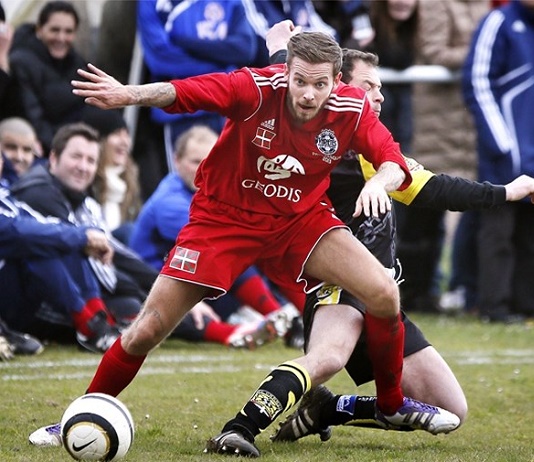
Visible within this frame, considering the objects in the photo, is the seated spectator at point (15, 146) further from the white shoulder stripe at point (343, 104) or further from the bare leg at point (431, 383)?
the white shoulder stripe at point (343, 104)

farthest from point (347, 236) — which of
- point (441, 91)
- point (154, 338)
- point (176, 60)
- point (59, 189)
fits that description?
point (441, 91)

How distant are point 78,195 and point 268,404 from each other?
4566mm

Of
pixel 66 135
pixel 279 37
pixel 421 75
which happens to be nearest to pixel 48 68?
pixel 66 135

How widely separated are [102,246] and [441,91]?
5617 mm

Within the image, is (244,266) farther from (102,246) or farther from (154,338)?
(102,246)

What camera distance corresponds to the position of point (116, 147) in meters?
11.1

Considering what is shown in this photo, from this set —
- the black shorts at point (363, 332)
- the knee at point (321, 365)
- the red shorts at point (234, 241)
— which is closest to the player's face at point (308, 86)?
the red shorts at point (234, 241)

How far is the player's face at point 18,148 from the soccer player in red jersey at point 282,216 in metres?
4.25

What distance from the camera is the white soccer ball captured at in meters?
5.53

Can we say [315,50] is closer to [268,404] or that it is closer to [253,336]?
[268,404]

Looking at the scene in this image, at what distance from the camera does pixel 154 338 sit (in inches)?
241

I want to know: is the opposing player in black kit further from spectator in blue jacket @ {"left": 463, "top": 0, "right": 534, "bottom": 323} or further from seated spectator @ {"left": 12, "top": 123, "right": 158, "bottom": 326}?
spectator in blue jacket @ {"left": 463, "top": 0, "right": 534, "bottom": 323}

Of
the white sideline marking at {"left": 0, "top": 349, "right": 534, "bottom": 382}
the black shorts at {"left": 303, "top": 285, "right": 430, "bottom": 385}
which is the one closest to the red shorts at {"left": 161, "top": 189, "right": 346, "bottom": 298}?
the black shorts at {"left": 303, "top": 285, "right": 430, "bottom": 385}

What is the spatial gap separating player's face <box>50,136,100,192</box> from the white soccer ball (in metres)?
4.43
